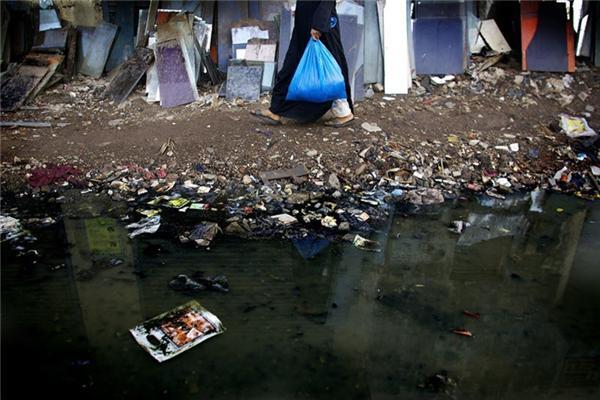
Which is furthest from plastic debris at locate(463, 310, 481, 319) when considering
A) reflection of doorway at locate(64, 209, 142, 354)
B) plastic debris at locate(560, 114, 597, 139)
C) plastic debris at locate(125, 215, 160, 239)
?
plastic debris at locate(560, 114, 597, 139)

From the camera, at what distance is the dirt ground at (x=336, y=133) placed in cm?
435

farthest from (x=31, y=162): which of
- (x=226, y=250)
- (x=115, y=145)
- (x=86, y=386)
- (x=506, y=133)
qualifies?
(x=506, y=133)

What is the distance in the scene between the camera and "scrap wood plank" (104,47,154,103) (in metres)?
5.45

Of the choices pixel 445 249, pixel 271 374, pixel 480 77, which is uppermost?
pixel 480 77

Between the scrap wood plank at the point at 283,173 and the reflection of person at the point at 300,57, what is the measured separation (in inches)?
24.4

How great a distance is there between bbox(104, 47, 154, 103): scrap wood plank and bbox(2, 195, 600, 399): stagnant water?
214cm

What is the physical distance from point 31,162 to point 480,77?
4.58 meters

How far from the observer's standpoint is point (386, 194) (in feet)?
13.4

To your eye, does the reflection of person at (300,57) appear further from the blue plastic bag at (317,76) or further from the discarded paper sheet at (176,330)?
the discarded paper sheet at (176,330)

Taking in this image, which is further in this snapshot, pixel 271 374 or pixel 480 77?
pixel 480 77

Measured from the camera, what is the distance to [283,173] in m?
4.18

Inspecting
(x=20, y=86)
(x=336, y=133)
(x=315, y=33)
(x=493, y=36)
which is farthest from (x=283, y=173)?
(x=493, y=36)

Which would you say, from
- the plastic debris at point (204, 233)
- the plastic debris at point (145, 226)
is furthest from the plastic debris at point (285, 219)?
the plastic debris at point (145, 226)

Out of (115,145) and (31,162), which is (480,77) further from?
(31,162)
